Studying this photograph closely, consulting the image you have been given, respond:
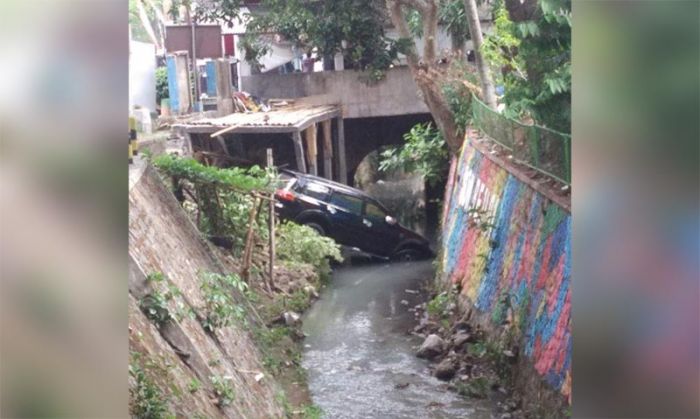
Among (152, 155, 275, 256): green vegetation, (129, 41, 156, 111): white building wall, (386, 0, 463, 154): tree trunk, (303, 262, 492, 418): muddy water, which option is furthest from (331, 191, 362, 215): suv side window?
(152, 155, 275, 256): green vegetation

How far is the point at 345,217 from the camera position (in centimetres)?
2045

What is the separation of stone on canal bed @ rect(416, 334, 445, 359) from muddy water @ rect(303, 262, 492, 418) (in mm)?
167

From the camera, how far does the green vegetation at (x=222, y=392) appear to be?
7.98 metres

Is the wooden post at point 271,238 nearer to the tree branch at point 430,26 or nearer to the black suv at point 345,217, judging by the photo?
the black suv at point 345,217

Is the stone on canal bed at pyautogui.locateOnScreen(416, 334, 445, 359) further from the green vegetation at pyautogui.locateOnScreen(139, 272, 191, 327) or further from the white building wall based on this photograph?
the white building wall

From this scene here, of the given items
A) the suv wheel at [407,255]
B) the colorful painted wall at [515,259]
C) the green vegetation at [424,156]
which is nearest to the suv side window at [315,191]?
the green vegetation at [424,156]

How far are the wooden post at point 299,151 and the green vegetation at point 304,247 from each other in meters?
2.08

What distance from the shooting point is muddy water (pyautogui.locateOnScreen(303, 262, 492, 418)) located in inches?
445

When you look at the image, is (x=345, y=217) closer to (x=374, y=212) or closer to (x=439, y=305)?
(x=374, y=212)

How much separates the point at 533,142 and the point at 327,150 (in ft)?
38.8

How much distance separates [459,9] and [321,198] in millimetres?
5118

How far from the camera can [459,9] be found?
19.1 meters
